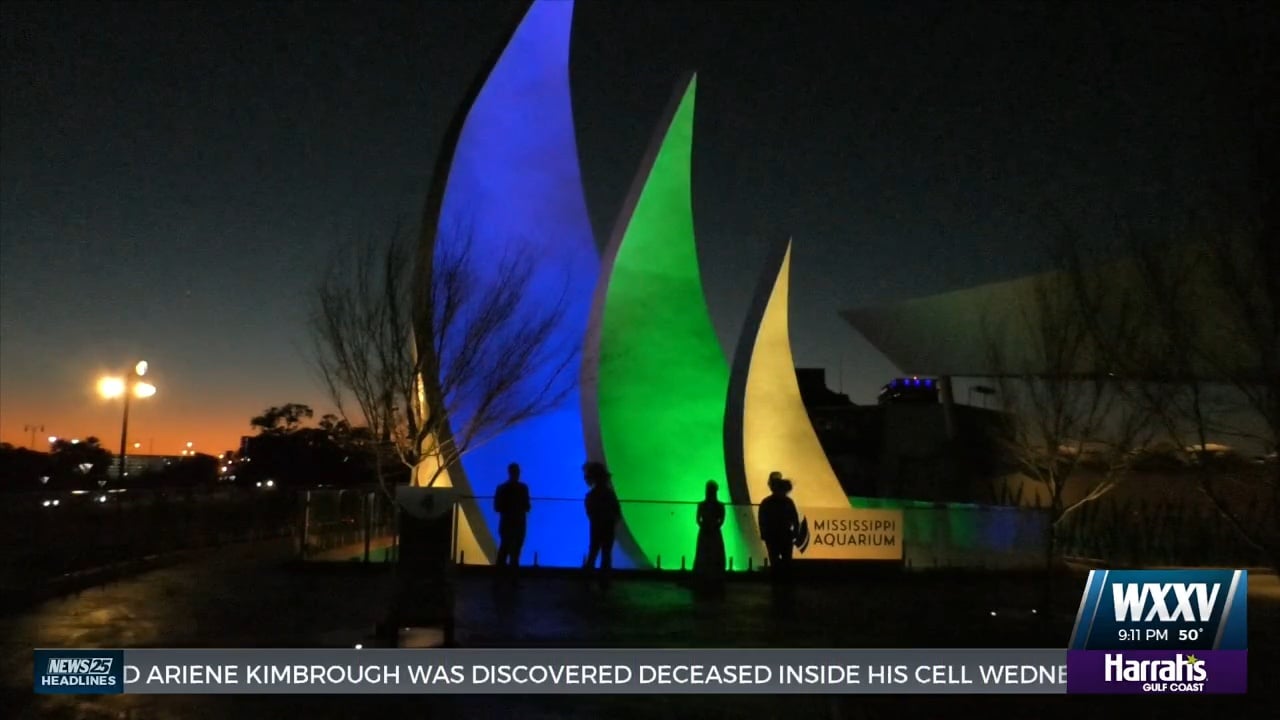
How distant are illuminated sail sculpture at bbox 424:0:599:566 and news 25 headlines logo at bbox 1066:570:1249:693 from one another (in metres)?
10.0

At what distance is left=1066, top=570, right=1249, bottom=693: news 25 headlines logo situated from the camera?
6320 millimetres

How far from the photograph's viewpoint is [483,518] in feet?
47.2

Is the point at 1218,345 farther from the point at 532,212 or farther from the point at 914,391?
the point at 914,391

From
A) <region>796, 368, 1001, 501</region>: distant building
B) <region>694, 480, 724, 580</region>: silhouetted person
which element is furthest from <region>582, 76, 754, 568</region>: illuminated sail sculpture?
<region>796, 368, 1001, 501</region>: distant building

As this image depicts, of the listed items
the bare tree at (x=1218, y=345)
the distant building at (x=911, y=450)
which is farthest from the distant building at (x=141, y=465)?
the bare tree at (x=1218, y=345)

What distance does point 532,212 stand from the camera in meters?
16.6

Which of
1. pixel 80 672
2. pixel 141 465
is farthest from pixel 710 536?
pixel 141 465

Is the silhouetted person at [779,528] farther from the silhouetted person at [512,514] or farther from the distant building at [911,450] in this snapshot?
the distant building at [911,450]

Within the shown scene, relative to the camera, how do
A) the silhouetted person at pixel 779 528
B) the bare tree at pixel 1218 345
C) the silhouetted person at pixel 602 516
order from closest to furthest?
the bare tree at pixel 1218 345, the silhouetted person at pixel 779 528, the silhouetted person at pixel 602 516

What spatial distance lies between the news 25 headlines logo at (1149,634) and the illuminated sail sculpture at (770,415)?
9.03 meters

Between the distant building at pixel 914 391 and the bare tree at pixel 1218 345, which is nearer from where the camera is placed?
the bare tree at pixel 1218 345

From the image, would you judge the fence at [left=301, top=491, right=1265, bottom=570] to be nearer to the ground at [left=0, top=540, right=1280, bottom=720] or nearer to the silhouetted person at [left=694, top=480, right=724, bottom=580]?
the ground at [left=0, top=540, right=1280, bottom=720]

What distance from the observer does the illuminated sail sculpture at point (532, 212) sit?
51.6ft

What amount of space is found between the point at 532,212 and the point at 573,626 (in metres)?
8.99
